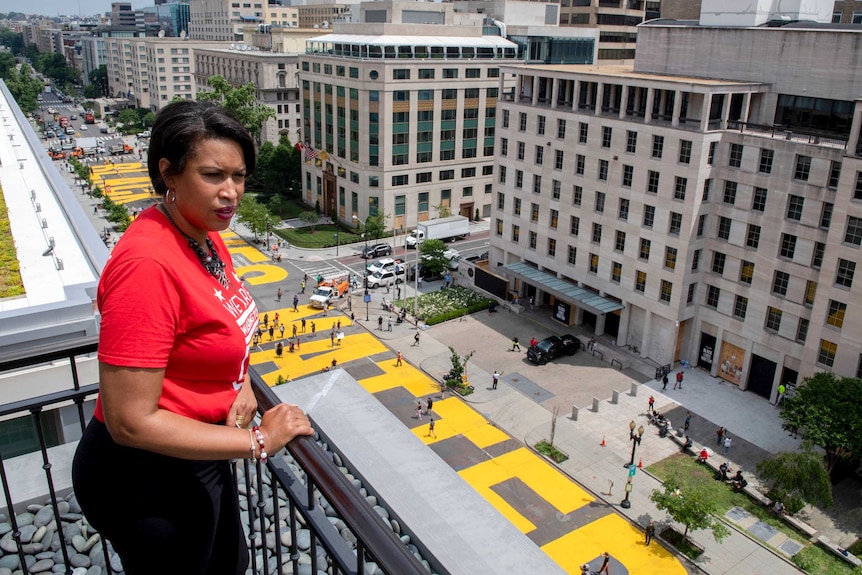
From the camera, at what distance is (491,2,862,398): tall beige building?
38938mm

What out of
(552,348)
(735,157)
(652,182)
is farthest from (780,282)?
(552,348)

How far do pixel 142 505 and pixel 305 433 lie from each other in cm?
146

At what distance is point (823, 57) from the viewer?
4159 cm

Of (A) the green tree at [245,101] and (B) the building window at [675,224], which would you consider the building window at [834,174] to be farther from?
(A) the green tree at [245,101]

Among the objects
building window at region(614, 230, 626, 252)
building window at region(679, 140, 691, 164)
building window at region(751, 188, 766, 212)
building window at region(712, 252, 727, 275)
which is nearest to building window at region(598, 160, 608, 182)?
building window at region(614, 230, 626, 252)

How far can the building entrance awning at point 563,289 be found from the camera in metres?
49.3

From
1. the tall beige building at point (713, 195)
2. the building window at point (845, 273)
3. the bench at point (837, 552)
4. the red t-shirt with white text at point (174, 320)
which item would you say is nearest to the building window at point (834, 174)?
the tall beige building at point (713, 195)

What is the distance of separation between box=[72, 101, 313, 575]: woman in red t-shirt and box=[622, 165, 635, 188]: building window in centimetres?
4432

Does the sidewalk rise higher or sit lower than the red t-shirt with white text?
lower

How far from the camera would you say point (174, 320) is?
4906 millimetres

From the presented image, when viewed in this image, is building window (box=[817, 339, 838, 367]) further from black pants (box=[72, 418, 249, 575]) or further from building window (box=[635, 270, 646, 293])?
black pants (box=[72, 418, 249, 575])

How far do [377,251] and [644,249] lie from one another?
29.1 metres

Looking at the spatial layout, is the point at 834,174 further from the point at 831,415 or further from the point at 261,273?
the point at 261,273

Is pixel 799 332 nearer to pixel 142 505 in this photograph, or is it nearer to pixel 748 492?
pixel 748 492
